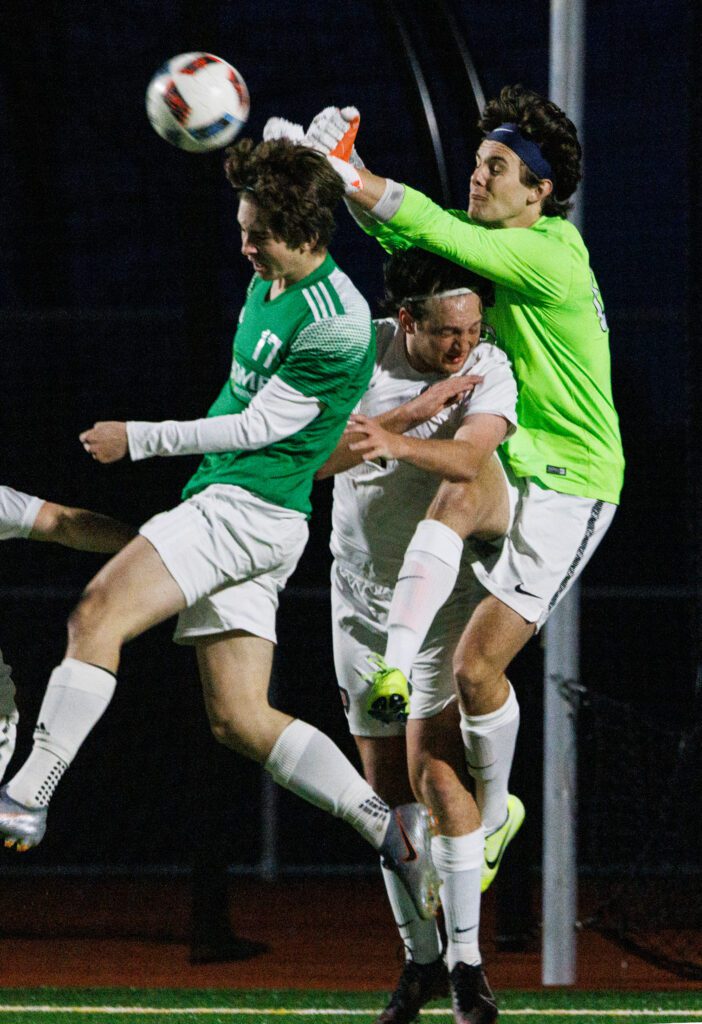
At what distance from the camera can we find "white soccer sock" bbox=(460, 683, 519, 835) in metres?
4.83

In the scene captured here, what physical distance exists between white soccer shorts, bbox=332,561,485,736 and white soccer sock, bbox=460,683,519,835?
0.17 meters

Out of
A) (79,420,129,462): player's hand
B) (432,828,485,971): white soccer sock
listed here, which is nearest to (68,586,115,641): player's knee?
(79,420,129,462): player's hand

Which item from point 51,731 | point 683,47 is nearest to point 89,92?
point 683,47

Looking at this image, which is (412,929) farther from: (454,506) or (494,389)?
(494,389)

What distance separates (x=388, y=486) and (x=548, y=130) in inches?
45.6

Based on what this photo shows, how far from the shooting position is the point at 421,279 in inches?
183

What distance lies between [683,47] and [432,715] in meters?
11.3

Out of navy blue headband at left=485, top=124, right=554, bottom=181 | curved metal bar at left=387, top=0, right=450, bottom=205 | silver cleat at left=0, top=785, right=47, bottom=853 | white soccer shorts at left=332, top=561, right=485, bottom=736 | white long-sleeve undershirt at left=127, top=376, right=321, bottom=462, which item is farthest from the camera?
curved metal bar at left=387, top=0, right=450, bottom=205

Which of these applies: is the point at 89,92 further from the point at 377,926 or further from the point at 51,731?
the point at 51,731

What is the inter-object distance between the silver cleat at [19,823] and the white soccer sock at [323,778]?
0.69 m

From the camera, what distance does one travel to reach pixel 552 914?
5.97 metres

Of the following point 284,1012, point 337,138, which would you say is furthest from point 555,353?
point 284,1012

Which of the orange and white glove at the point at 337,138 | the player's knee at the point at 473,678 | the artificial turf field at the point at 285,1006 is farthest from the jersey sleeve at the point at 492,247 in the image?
the artificial turf field at the point at 285,1006

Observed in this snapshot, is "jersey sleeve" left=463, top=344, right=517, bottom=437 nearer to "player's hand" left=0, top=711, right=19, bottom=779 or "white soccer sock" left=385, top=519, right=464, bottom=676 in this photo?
"white soccer sock" left=385, top=519, right=464, bottom=676
